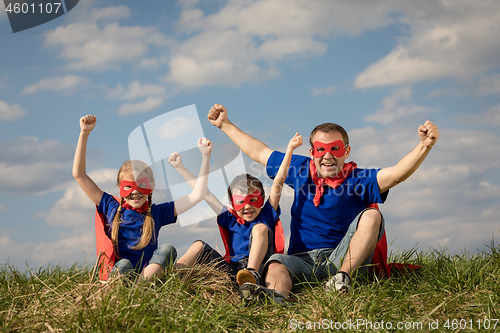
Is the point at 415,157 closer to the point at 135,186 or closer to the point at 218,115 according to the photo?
the point at 218,115

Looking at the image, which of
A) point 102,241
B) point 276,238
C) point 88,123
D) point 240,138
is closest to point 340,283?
point 276,238

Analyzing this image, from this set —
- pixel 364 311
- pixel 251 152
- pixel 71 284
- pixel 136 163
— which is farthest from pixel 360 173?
pixel 71 284

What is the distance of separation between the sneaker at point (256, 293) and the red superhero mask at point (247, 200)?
1034 mm

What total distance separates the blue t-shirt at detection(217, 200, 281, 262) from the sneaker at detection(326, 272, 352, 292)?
1.10 meters

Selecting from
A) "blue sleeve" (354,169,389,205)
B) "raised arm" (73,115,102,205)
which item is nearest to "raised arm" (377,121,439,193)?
"blue sleeve" (354,169,389,205)

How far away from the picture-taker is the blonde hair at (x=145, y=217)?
443 centimetres

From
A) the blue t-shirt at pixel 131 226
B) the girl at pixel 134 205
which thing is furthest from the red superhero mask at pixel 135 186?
the blue t-shirt at pixel 131 226

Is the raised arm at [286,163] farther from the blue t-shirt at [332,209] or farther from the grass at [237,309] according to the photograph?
the grass at [237,309]

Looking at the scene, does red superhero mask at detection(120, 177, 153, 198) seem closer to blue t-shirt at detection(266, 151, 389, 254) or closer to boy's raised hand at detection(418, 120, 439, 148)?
blue t-shirt at detection(266, 151, 389, 254)

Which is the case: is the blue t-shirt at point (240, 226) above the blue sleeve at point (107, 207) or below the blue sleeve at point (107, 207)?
below

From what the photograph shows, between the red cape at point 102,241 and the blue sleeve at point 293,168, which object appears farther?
the blue sleeve at point 293,168

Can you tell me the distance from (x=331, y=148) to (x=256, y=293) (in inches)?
68.6

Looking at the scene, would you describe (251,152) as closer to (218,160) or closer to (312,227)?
(218,160)

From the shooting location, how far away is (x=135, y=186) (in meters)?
4.50
